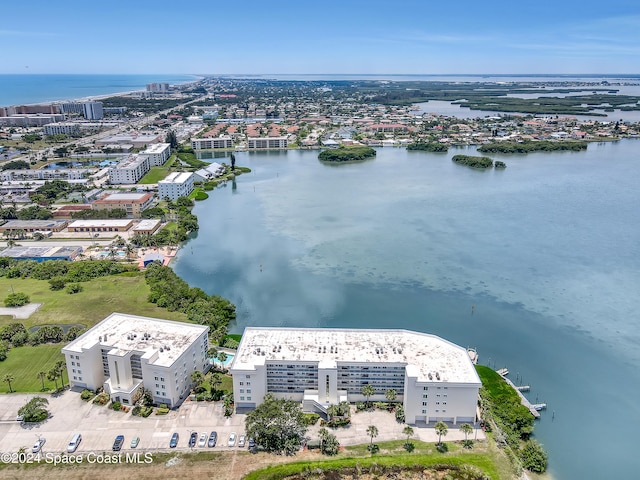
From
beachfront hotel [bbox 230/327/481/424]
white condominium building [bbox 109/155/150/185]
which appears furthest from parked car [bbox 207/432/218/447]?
white condominium building [bbox 109/155/150/185]

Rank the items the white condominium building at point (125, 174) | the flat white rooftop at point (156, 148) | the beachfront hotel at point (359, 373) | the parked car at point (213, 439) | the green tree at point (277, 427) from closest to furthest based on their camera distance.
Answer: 1. the green tree at point (277, 427)
2. the parked car at point (213, 439)
3. the beachfront hotel at point (359, 373)
4. the white condominium building at point (125, 174)
5. the flat white rooftop at point (156, 148)

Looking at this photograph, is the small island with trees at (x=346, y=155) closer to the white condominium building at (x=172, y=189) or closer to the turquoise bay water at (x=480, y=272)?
the turquoise bay water at (x=480, y=272)

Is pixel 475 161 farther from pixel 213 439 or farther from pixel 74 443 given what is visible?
pixel 74 443

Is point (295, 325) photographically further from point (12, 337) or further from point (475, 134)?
point (475, 134)

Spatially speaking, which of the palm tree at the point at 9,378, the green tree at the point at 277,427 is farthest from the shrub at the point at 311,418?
the palm tree at the point at 9,378

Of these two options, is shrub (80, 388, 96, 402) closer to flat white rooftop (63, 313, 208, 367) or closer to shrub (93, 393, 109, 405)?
shrub (93, 393, 109, 405)
